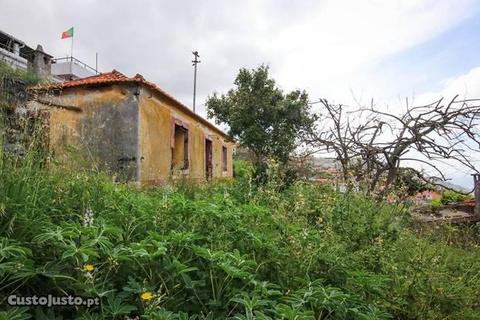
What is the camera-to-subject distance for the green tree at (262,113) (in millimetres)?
18281

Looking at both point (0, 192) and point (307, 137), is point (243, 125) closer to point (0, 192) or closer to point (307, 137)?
point (307, 137)

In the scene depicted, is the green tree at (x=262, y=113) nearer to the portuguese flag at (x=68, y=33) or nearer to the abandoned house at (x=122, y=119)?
the abandoned house at (x=122, y=119)

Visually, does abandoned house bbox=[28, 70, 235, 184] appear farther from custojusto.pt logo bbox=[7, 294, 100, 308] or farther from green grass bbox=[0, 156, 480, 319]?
custojusto.pt logo bbox=[7, 294, 100, 308]

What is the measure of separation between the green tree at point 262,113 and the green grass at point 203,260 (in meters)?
14.7

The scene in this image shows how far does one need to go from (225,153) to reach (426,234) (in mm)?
16107

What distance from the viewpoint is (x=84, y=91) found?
9.48 metres

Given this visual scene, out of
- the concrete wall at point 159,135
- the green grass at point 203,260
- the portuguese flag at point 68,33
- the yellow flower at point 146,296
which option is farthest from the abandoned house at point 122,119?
the portuguese flag at point 68,33

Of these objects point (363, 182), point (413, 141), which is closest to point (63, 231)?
point (363, 182)

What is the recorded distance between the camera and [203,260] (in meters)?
2.12

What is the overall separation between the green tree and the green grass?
14673 mm

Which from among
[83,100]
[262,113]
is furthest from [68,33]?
[83,100]

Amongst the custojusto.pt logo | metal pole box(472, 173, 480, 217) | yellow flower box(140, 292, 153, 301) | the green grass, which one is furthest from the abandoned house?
yellow flower box(140, 292, 153, 301)

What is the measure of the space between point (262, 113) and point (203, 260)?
16.7m

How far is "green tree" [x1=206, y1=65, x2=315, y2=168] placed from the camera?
720 inches
